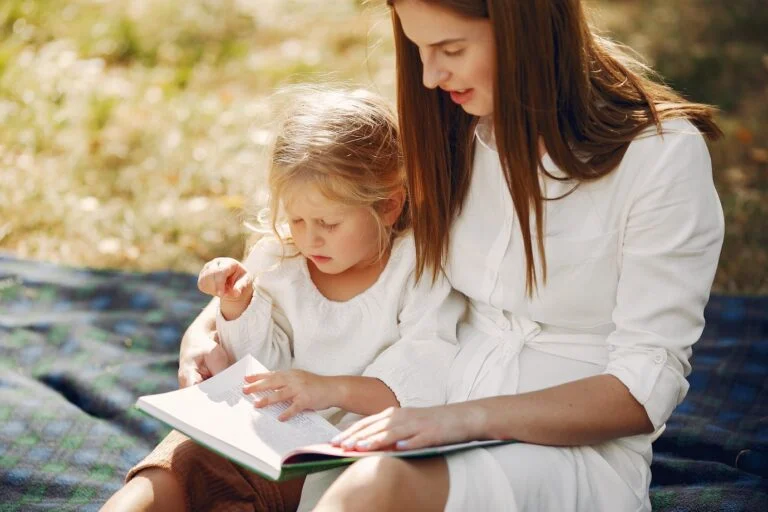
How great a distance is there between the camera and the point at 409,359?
7.49 feet

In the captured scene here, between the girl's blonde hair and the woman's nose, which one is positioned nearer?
the woman's nose

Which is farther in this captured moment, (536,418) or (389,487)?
(536,418)

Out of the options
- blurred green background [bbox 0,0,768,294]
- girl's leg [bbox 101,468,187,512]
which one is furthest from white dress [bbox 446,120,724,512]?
blurred green background [bbox 0,0,768,294]

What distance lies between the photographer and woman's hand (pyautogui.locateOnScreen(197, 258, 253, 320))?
90.8 inches

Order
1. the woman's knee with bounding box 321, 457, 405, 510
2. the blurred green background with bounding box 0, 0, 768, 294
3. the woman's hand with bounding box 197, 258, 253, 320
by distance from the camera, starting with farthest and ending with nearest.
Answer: the blurred green background with bounding box 0, 0, 768, 294
the woman's hand with bounding box 197, 258, 253, 320
the woman's knee with bounding box 321, 457, 405, 510

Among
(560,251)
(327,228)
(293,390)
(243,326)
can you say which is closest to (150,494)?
(293,390)

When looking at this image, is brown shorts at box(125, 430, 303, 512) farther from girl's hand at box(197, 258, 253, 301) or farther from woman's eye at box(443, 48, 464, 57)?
woman's eye at box(443, 48, 464, 57)

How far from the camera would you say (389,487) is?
178cm

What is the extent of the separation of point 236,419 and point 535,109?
0.84 metres

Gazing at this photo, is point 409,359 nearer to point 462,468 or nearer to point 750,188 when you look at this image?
point 462,468

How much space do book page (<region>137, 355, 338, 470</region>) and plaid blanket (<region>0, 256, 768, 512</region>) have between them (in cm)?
60

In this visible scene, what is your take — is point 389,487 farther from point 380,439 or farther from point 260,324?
point 260,324

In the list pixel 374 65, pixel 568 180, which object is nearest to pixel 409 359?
pixel 568 180

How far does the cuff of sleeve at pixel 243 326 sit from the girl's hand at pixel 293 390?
20 centimetres
